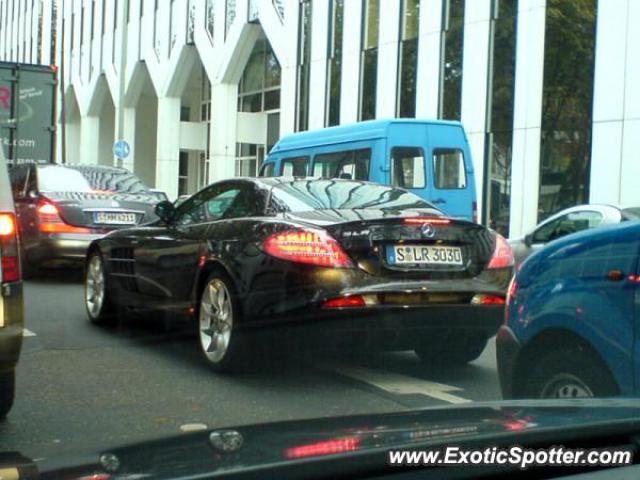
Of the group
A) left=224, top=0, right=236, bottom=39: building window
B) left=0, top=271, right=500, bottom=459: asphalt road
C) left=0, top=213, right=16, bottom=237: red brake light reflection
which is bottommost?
left=0, top=271, right=500, bottom=459: asphalt road

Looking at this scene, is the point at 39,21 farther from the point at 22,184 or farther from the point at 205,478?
the point at 205,478

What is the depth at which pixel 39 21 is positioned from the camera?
58.6m

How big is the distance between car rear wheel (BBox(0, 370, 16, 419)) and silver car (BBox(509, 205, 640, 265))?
8.06m

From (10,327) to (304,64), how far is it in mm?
24416

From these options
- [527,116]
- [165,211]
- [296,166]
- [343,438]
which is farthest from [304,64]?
[343,438]

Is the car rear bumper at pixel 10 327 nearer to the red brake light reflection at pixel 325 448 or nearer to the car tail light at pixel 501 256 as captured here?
the red brake light reflection at pixel 325 448

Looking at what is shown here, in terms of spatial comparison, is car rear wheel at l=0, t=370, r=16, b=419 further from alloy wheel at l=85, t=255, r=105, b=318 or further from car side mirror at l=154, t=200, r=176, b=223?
alloy wheel at l=85, t=255, r=105, b=318

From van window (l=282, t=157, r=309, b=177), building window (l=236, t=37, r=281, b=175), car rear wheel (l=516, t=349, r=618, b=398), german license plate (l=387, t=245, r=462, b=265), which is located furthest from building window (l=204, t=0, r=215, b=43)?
car rear wheel (l=516, t=349, r=618, b=398)

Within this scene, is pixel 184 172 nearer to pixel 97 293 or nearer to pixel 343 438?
pixel 97 293

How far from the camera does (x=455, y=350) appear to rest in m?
7.14

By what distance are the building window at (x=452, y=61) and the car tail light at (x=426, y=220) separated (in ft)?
51.2

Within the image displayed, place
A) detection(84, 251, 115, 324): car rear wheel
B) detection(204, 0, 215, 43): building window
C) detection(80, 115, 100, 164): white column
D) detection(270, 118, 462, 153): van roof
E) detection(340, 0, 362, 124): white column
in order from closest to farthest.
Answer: detection(84, 251, 115, 324): car rear wheel
detection(270, 118, 462, 153): van roof
detection(340, 0, 362, 124): white column
detection(204, 0, 215, 43): building window
detection(80, 115, 100, 164): white column

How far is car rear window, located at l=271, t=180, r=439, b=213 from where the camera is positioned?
22.0 ft

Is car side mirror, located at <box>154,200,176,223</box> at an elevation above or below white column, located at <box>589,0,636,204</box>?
below
